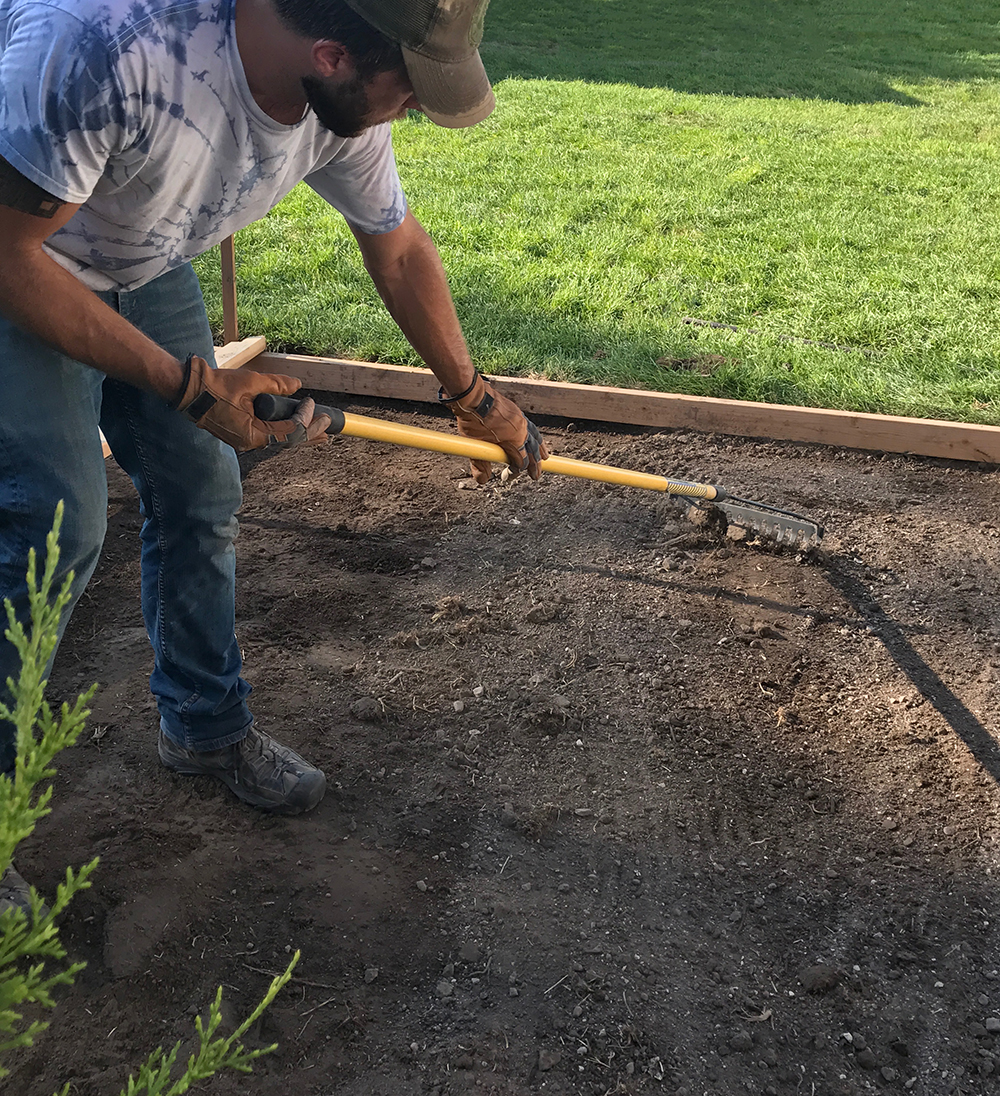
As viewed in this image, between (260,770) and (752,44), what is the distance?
15470mm

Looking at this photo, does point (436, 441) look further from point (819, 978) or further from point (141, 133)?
point (819, 978)

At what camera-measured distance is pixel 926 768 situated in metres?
2.84

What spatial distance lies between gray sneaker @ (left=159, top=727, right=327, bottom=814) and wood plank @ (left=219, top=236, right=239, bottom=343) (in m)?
2.33

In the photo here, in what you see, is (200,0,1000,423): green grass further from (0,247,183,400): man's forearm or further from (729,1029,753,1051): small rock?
(729,1029,753,1051): small rock

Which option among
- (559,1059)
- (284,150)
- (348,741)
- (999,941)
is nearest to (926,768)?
(999,941)

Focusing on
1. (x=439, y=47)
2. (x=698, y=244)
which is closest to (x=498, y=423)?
(x=439, y=47)

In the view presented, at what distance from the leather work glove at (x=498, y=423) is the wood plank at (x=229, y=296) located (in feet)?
5.76

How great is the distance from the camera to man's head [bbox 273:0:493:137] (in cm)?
174

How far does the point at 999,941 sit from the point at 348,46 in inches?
94.4

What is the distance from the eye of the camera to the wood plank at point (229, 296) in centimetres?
425

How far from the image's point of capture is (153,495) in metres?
2.42

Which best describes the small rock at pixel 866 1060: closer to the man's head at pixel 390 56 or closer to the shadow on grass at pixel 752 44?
the man's head at pixel 390 56

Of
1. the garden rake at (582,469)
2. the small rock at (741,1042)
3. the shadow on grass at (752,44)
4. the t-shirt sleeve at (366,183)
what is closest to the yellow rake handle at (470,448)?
the garden rake at (582,469)

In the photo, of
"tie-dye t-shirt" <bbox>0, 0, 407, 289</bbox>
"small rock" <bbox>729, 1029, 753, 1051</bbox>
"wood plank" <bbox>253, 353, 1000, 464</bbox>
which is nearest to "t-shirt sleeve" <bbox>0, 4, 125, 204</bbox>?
"tie-dye t-shirt" <bbox>0, 0, 407, 289</bbox>
